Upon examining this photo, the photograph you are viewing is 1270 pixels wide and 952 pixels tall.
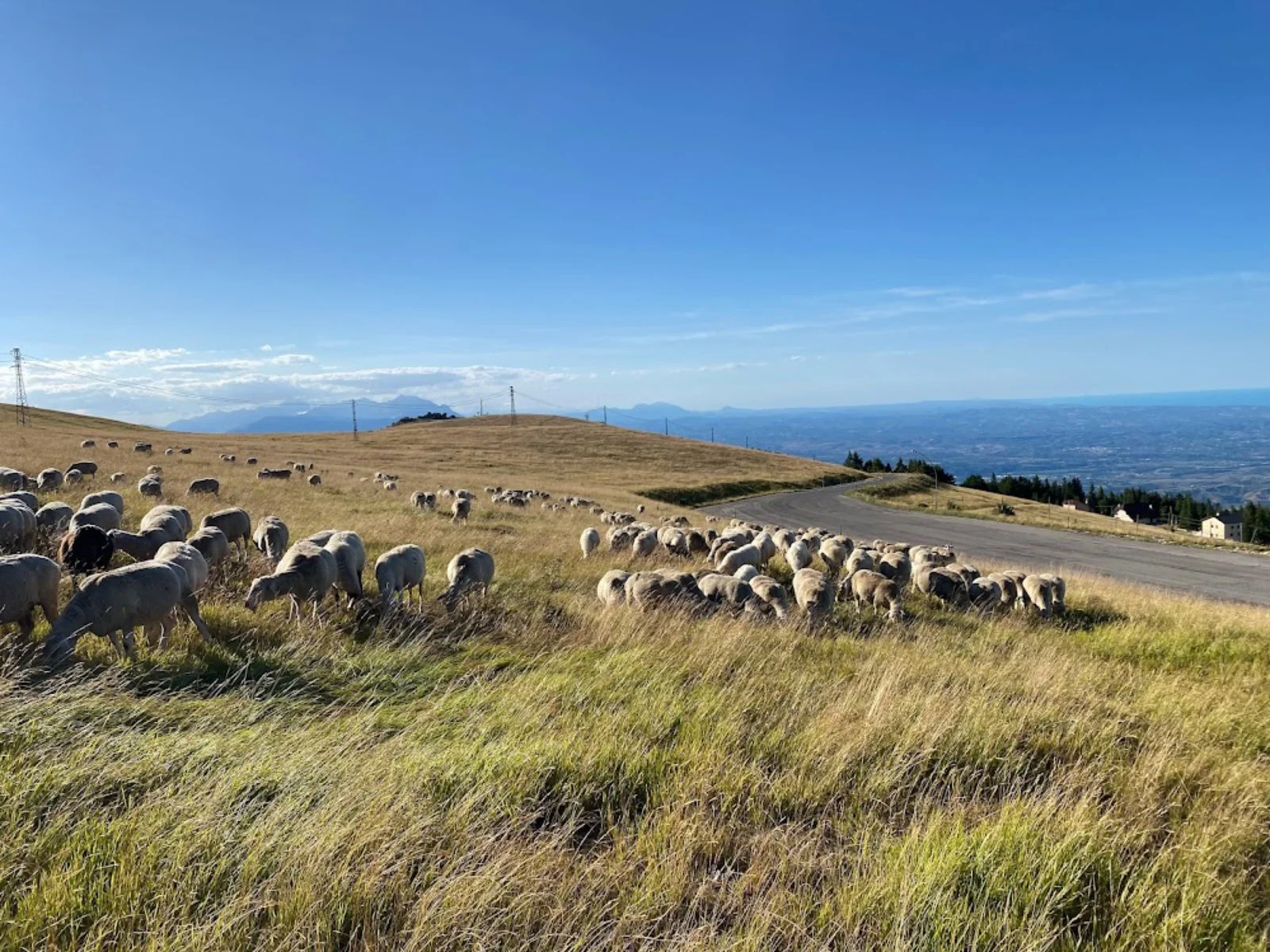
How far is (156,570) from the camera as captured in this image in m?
8.01

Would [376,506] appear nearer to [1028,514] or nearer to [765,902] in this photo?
[765,902]

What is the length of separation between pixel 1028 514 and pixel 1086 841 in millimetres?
66488

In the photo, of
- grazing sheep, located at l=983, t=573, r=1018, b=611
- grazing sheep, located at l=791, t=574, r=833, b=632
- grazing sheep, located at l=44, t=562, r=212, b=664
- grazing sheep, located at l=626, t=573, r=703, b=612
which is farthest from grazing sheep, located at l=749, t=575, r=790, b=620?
grazing sheep, located at l=44, t=562, r=212, b=664

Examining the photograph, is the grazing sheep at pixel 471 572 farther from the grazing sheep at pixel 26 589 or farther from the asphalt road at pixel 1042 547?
the asphalt road at pixel 1042 547

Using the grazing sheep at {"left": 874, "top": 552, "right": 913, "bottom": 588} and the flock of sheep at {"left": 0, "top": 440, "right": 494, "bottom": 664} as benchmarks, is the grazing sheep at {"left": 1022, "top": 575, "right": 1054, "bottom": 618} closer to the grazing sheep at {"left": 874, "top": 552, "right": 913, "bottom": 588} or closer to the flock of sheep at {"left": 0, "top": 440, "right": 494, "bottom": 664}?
the grazing sheep at {"left": 874, "top": 552, "right": 913, "bottom": 588}

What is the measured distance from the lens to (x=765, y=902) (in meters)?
3.70

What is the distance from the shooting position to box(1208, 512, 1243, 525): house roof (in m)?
94.7

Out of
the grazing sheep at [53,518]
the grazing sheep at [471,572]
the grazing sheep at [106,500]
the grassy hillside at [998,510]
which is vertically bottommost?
the grassy hillside at [998,510]

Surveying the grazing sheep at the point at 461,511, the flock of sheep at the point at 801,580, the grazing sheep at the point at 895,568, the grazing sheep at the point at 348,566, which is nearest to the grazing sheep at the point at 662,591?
the flock of sheep at the point at 801,580

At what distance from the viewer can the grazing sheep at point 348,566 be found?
36.8 feet

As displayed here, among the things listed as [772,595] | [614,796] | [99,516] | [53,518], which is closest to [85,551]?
[99,516]

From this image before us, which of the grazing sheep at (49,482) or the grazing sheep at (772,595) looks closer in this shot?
the grazing sheep at (772,595)

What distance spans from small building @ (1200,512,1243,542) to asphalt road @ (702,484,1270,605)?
61984 millimetres

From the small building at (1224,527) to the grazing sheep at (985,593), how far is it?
9817 cm
